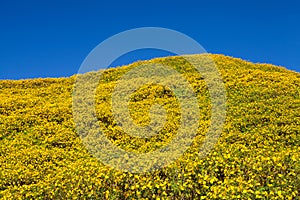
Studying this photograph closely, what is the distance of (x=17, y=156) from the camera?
18.0 m

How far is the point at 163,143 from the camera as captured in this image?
18000mm

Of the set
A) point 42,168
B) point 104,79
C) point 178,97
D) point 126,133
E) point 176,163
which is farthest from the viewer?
point 104,79

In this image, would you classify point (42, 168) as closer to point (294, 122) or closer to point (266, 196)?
point (266, 196)

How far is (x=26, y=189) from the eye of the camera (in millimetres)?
13500

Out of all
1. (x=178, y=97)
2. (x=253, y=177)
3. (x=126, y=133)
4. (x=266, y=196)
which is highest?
(x=178, y=97)

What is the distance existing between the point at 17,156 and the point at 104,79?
42.7 ft

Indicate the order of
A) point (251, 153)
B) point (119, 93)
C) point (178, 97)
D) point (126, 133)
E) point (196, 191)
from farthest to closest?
point (119, 93), point (178, 97), point (126, 133), point (251, 153), point (196, 191)

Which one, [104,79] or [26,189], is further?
[104,79]

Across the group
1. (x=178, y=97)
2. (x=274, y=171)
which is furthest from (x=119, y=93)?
(x=274, y=171)

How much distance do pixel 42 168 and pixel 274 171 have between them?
30.9 ft

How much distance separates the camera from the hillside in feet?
37.6

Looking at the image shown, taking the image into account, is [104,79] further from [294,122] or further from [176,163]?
[176,163]

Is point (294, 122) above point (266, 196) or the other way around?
above

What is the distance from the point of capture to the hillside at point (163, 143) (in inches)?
451
